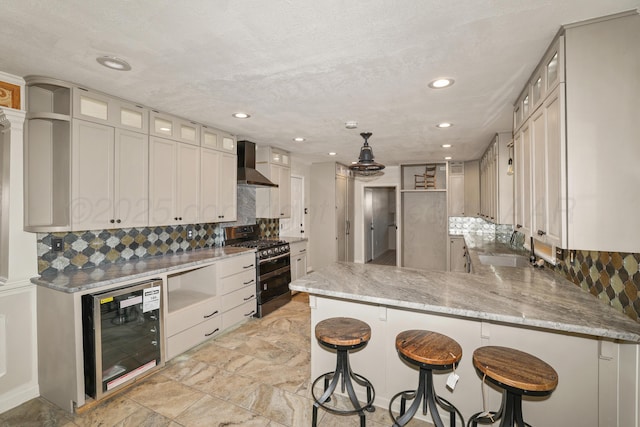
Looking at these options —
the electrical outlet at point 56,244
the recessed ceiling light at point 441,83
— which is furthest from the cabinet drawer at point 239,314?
the recessed ceiling light at point 441,83

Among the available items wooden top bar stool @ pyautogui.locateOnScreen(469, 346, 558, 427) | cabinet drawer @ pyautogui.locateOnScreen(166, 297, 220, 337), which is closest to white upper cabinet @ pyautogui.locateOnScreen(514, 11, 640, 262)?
wooden top bar stool @ pyautogui.locateOnScreen(469, 346, 558, 427)

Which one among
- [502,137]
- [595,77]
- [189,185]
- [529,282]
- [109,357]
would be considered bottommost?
[109,357]

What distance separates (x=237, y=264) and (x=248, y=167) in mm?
1474

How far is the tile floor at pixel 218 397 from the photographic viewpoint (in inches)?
82.4

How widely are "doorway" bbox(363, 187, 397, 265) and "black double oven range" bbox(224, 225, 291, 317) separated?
11.3ft

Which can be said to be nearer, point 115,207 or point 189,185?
point 115,207

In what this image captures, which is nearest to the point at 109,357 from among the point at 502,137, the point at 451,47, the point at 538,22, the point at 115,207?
the point at 115,207

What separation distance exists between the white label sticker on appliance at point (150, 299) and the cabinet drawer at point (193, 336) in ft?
1.36

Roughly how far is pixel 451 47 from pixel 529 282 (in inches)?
73.6

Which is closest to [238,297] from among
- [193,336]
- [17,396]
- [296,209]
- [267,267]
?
[267,267]

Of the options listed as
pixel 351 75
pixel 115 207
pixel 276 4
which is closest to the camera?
pixel 276 4

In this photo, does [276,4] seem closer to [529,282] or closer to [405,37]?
[405,37]

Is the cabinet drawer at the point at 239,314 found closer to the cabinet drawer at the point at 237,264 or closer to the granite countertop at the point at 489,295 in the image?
the cabinet drawer at the point at 237,264

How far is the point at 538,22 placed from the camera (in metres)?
1.54
